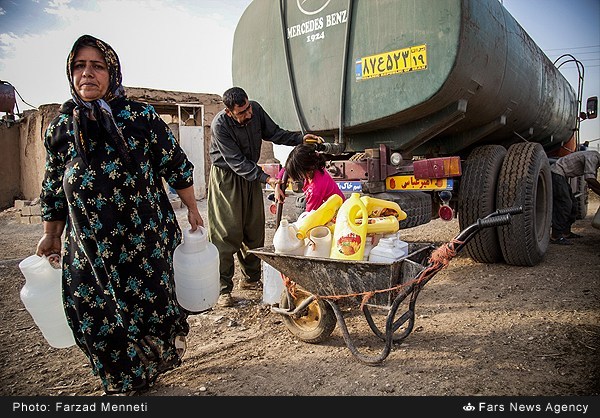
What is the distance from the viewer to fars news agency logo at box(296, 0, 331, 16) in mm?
3694

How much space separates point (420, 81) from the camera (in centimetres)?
329

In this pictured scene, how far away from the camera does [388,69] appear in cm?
346

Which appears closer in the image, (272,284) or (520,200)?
(272,284)

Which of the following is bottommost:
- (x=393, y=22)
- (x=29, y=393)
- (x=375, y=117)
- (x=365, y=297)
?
(x=29, y=393)

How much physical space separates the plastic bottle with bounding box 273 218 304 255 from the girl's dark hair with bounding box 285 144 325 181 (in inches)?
19.3

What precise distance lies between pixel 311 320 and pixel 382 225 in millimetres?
808

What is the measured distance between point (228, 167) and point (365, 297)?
5.59 feet

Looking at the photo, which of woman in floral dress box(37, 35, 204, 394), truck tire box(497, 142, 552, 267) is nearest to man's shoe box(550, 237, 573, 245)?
truck tire box(497, 142, 552, 267)

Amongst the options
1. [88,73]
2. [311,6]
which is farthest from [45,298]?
[311,6]

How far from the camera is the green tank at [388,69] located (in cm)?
321

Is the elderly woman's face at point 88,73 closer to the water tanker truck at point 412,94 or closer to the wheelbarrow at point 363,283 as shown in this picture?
the wheelbarrow at point 363,283
